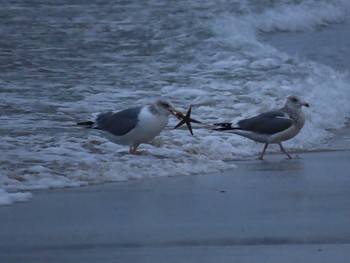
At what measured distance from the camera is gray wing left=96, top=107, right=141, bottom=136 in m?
8.89

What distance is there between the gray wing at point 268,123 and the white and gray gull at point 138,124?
0.70 meters

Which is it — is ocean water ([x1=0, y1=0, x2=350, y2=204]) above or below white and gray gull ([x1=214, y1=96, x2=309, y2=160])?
below

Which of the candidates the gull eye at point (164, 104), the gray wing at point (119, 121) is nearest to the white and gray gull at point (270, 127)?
the gull eye at point (164, 104)

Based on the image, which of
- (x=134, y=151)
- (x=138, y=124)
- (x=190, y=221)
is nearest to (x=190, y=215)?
(x=190, y=221)

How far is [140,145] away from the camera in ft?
30.3

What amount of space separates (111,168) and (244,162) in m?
1.42

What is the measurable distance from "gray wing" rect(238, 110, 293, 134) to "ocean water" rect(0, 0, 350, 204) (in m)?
0.21

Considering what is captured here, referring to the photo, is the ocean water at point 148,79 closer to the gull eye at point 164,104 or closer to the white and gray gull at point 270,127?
the white and gray gull at point 270,127

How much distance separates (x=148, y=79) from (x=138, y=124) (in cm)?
439

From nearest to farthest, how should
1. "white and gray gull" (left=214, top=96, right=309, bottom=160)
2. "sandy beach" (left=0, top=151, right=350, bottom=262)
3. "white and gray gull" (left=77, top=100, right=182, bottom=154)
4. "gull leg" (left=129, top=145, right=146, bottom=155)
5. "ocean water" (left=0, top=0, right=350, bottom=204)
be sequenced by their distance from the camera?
"sandy beach" (left=0, top=151, right=350, bottom=262), "ocean water" (left=0, top=0, right=350, bottom=204), "gull leg" (left=129, top=145, right=146, bottom=155), "white and gray gull" (left=77, top=100, right=182, bottom=154), "white and gray gull" (left=214, top=96, right=309, bottom=160)

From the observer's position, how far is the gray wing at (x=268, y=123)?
9242 mm

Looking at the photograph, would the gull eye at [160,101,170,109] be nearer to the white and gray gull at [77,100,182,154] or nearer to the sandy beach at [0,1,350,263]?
the white and gray gull at [77,100,182,154]

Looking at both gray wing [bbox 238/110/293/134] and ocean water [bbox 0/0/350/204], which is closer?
ocean water [bbox 0/0/350/204]

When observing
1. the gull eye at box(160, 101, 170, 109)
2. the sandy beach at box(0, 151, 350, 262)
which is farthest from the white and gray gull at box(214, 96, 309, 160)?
the sandy beach at box(0, 151, 350, 262)
